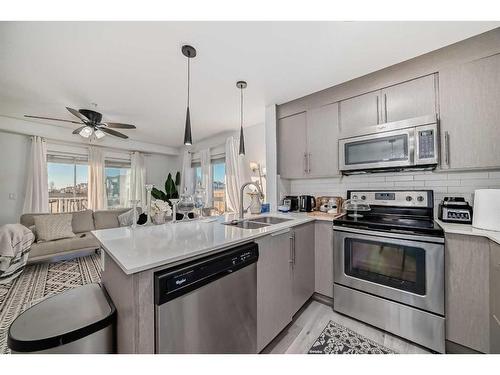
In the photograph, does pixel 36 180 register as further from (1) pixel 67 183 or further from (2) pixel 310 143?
(2) pixel 310 143

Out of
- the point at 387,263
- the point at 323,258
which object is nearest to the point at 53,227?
the point at 323,258

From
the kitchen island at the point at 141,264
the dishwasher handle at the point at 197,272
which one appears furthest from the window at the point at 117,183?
the dishwasher handle at the point at 197,272

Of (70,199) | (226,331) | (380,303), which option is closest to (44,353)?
(226,331)

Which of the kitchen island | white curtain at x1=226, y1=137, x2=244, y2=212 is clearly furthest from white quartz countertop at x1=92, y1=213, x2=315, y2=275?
white curtain at x1=226, y1=137, x2=244, y2=212

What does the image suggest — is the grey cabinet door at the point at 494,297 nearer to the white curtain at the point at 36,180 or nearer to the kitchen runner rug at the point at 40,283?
the kitchen runner rug at the point at 40,283

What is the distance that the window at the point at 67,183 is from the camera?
4.14 m

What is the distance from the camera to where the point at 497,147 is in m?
1.42

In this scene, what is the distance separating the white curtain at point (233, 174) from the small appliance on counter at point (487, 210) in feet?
10.5

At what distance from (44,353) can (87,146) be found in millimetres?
4985

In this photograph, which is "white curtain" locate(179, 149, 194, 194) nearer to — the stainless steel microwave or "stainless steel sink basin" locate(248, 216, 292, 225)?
"stainless steel sink basin" locate(248, 216, 292, 225)

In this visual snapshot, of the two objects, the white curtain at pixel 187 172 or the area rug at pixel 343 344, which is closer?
the area rug at pixel 343 344

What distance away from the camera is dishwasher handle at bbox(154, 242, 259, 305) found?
777mm

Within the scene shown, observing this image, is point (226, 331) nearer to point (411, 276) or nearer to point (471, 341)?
point (411, 276)

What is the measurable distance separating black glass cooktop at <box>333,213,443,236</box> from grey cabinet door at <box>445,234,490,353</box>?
4.9 inches
